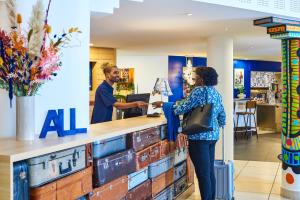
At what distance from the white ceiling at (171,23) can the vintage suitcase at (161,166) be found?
1650 mm

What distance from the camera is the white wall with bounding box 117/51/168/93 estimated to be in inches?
456

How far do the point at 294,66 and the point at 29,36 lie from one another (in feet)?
11.7

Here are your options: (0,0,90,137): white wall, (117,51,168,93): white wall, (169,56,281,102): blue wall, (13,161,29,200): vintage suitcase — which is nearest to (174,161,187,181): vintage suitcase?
(0,0,90,137): white wall

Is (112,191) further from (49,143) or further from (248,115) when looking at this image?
(248,115)

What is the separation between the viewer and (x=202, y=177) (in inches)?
160

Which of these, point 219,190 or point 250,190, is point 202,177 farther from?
point 250,190

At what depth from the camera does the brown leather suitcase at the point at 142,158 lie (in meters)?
3.59

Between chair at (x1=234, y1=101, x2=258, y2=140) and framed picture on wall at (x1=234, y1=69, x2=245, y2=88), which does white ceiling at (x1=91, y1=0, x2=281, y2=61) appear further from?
framed picture on wall at (x1=234, y1=69, x2=245, y2=88)

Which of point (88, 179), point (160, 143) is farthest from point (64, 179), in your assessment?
point (160, 143)

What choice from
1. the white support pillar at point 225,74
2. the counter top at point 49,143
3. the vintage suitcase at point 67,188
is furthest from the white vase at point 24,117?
the white support pillar at point 225,74

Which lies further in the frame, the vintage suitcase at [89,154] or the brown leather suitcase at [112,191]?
the brown leather suitcase at [112,191]

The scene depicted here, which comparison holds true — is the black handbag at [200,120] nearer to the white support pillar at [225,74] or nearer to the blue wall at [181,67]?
the white support pillar at [225,74]

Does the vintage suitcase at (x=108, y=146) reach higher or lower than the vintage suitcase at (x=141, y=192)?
higher

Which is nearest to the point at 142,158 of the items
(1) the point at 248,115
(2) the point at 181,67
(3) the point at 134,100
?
(3) the point at 134,100
